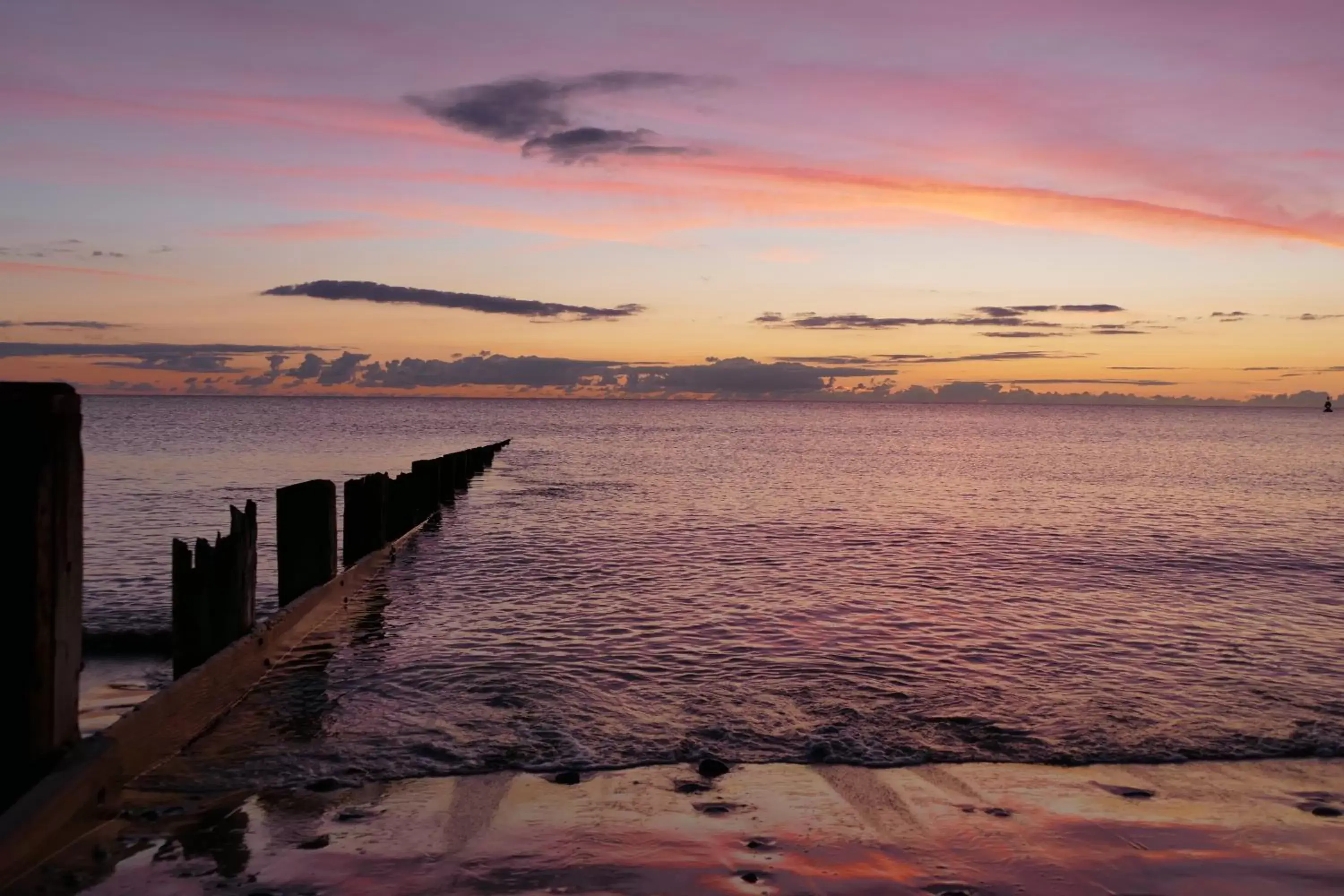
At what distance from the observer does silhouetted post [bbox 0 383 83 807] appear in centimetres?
434

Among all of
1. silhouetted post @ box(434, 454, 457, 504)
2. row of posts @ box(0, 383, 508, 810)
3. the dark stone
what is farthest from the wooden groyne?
silhouetted post @ box(434, 454, 457, 504)

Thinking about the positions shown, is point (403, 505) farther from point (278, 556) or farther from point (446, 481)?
point (446, 481)

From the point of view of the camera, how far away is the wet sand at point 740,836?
192 inches

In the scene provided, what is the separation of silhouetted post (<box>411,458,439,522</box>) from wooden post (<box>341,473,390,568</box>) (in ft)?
18.9

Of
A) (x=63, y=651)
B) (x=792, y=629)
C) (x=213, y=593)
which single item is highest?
(x=63, y=651)

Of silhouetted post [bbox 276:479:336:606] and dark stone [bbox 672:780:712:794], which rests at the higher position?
silhouetted post [bbox 276:479:336:606]

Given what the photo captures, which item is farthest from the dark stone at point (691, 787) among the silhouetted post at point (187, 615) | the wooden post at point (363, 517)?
the wooden post at point (363, 517)

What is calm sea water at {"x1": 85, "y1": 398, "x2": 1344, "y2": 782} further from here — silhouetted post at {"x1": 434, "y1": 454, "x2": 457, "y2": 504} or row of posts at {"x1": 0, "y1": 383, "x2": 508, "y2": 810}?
row of posts at {"x1": 0, "y1": 383, "x2": 508, "y2": 810}

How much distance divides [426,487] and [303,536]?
12.1 meters

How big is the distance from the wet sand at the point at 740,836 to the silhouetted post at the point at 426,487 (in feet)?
50.5

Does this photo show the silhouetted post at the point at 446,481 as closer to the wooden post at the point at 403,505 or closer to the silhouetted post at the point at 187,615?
the wooden post at the point at 403,505

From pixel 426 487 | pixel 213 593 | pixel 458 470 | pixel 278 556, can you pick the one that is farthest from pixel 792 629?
pixel 458 470

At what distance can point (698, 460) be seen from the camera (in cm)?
5453

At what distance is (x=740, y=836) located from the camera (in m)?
5.50
